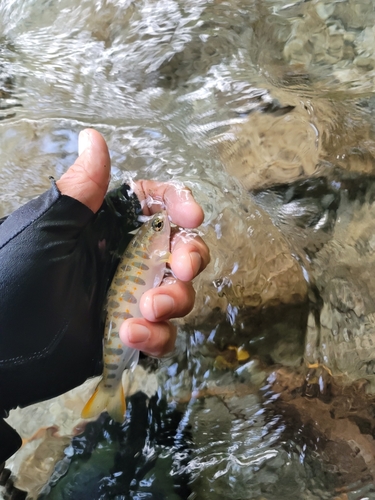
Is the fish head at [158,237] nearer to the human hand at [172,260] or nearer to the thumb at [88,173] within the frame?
the human hand at [172,260]

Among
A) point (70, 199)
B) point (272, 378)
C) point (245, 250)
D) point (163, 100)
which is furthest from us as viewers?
point (163, 100)

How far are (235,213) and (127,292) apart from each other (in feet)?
3.22

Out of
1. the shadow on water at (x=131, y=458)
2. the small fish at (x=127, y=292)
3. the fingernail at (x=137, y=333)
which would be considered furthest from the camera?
the shadow on water at (x=131, y=458)

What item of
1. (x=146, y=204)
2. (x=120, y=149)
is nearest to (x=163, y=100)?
(x=120, y=149)

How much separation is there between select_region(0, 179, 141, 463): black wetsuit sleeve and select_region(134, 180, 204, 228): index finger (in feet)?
0.61

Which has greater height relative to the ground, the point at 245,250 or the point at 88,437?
the point at 245,250

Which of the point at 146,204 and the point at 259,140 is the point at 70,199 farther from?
the point at 259,140

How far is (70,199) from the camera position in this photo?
1561mm

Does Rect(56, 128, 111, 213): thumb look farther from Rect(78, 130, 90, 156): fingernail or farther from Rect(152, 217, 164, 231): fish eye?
Rect(152, 217, 164, 231): fish eye

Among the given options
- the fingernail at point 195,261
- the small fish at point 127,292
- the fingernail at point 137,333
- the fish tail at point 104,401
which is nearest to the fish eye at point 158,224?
the small fish at point 127,292

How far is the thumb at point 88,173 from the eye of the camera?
160 centimetres

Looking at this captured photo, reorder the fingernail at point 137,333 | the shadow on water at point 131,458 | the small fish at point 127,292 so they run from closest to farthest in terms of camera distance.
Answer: the fingernail at point 137,333 < the small fish at point 127,292 < the shadow on water at point 131,458

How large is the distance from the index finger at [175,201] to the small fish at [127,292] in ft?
0.22

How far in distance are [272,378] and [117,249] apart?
1.00m
